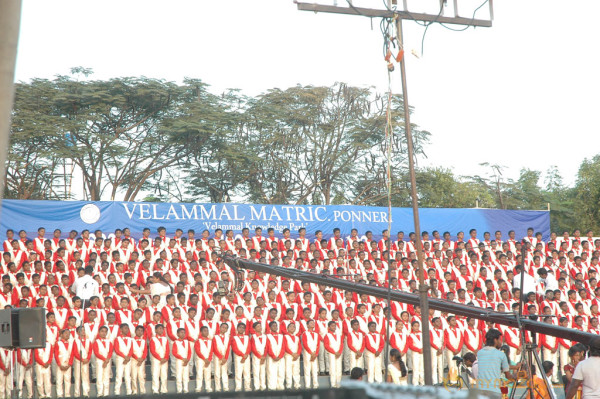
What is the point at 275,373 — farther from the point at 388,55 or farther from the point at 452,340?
the point at 388,55

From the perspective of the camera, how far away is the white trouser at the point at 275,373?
43.3 ft

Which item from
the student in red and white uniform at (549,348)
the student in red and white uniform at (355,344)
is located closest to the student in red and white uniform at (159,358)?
the student in red and white uniform at (355,344)

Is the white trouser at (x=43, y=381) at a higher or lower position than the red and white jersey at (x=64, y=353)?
lower

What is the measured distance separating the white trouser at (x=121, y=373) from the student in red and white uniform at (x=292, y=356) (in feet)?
9.71

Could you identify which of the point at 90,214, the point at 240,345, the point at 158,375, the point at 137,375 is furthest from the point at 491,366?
the point at 90,214

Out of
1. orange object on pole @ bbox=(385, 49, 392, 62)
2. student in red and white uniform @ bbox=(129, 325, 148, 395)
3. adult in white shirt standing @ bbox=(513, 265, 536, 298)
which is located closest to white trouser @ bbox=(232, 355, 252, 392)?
student in red and white uniform @ bbox=(129, 325, 148, 395)

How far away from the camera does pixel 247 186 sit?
91.5 ft

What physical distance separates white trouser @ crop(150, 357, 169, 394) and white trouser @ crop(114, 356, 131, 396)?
429 millimetres

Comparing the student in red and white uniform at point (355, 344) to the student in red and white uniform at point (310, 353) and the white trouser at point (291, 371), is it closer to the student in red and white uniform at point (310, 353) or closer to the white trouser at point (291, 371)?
the student in red and white uniform at point (310, 353)

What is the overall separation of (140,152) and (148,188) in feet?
5.45

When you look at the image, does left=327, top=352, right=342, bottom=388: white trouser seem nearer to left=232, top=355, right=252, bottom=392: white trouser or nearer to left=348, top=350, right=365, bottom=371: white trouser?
left=348, top=350, right=365, bottom=371: white trouser

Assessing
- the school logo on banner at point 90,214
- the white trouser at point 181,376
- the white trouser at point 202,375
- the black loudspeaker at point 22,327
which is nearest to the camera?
the black loudspeaker at point 22,327

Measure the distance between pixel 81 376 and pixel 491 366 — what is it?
7.89 metres

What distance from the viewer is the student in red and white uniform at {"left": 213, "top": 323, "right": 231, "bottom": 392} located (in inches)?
508
